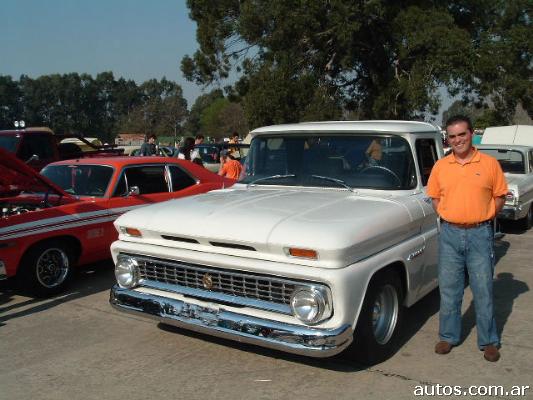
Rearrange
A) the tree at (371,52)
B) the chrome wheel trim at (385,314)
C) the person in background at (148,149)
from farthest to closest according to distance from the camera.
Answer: the tree at (371,52) < the person in background at (148,149) < the chrome wheel trim at (385,314)

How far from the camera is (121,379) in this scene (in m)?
3.96

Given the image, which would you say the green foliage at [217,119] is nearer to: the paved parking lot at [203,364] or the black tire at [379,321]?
the paved parking lot at [203,364]

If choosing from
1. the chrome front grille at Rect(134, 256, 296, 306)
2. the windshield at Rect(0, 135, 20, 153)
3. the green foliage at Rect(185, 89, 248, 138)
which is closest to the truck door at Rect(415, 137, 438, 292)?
the chrome front grille at Rect(134, 256, 296, 306)

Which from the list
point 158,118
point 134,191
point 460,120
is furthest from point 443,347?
point 158,118

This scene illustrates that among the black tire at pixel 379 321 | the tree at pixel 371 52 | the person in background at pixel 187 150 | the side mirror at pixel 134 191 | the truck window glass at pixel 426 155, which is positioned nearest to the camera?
the black tire at pixel 379 321

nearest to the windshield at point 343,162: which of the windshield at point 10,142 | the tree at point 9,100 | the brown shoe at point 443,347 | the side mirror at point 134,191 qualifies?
the brown shoe at point 443,347

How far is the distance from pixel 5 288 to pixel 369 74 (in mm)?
25607

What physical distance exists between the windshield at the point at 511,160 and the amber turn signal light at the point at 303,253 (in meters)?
8.07

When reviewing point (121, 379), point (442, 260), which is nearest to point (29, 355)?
point (121, 379)

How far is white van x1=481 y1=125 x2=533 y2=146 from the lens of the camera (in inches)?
546

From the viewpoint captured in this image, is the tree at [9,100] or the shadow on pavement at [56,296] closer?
the shadow on pavement at [56,296]

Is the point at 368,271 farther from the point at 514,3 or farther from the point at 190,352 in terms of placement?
the point at 514,3

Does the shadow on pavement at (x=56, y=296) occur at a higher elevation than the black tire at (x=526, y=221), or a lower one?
higher

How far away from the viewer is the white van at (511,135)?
45.5 feet
